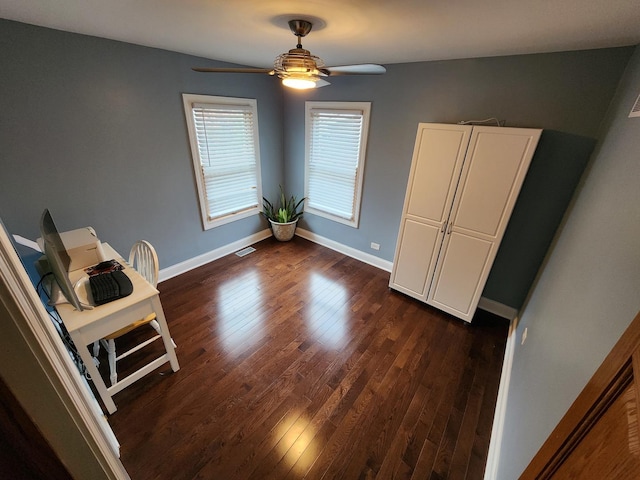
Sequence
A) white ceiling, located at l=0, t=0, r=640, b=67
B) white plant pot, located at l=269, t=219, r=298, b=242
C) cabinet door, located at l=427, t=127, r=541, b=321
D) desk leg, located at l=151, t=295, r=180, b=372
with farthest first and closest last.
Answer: white plant pot, located at l=269, t=219, r=298, b=242
cabinet door, located at l=427, t=127, r=541, b=321
desk leg, located at l=151, t=295, r=180, b=372
white ceiling, located at l=0, t=0, r=640, b=67

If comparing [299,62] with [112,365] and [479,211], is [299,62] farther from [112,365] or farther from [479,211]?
[112,365]

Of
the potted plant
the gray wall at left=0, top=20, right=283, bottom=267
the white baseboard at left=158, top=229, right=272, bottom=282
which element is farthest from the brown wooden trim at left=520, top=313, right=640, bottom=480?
the potted plant

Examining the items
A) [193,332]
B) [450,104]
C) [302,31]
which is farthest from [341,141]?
[193,332]

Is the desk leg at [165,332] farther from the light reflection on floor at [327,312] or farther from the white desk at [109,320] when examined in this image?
the light reflection on floor at [327,312]

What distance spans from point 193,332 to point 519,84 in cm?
347

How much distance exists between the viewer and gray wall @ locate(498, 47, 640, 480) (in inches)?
34.6

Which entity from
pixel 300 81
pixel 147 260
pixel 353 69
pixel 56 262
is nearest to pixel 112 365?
pixel 147 260

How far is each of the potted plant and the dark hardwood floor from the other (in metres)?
1.18

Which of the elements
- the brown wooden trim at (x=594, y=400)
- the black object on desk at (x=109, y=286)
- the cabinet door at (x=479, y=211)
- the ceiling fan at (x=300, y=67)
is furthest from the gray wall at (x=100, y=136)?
the brown wooden trim at (x=594, y=400)

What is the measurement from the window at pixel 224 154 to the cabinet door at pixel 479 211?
101 inches

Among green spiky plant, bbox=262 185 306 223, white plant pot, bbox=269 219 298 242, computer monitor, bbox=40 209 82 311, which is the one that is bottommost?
white plant pot, bbox=269 219 298 242

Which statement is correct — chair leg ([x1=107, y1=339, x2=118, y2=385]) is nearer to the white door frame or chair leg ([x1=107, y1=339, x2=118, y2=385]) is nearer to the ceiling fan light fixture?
the white door frame

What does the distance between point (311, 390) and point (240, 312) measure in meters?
1.09

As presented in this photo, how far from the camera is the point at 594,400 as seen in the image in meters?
0.63
